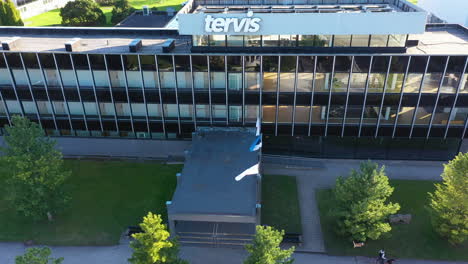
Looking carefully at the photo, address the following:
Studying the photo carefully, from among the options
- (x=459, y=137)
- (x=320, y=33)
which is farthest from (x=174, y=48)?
(x=459, y=137)

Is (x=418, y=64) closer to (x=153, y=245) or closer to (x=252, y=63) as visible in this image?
(x=252, y=63)

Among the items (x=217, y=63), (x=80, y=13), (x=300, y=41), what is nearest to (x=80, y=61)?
(x=217, y=63)

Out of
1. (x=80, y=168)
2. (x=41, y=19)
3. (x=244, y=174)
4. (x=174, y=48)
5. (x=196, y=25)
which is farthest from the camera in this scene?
(x=41, y=19)

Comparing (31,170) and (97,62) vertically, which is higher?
(97,62)

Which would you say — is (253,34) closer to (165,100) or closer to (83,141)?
(165,100)

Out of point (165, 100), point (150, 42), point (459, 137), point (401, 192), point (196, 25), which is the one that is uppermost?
point (196, 25)

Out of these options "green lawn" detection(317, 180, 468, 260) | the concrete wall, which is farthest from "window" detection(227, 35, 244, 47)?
"green lawn" detection(317, 180, 468, 260)

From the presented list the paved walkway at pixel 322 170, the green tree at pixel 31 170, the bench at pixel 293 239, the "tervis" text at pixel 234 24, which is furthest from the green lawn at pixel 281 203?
the green tree at pixel 31 170
